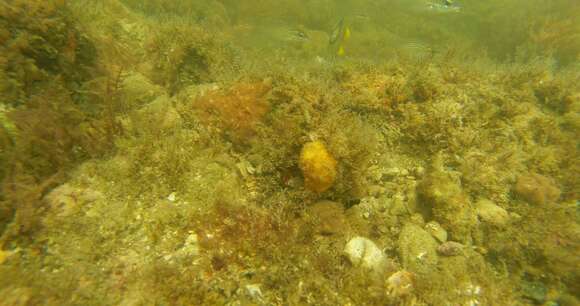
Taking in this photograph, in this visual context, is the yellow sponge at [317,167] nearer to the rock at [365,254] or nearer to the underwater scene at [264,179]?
the underwater scene at [264,179]

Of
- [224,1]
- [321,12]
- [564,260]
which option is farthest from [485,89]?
[224,1]

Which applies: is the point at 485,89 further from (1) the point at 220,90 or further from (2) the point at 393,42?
(2) the point at 393,42

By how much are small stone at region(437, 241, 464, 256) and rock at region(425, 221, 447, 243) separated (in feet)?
0.43

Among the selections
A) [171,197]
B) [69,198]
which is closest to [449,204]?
[171,197]

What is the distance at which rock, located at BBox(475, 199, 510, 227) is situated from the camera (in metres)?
3.93

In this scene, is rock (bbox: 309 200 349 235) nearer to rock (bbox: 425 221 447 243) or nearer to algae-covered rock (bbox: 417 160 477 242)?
rock (bbox: 425 221 447 243)

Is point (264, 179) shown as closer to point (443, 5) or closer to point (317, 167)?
point (317, 167)

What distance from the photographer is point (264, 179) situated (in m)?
3.83

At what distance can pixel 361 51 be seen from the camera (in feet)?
36.0

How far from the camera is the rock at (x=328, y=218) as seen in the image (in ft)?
10.9

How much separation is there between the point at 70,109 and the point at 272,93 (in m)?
2.87

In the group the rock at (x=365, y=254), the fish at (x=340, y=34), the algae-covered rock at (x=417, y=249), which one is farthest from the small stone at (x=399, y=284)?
the fish at (x=340, y=34)

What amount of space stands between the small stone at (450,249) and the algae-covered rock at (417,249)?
0.24 ft

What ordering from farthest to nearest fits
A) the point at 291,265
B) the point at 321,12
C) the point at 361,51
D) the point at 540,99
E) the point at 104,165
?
the point at 321,12 → the point at 361,51 → the point at 540,99 → the point at 104,165 → the point at 291,265
